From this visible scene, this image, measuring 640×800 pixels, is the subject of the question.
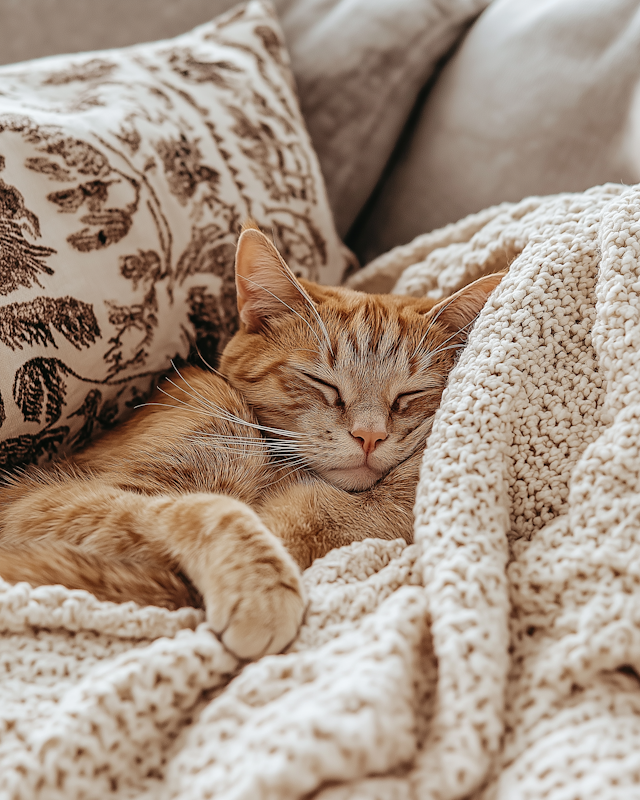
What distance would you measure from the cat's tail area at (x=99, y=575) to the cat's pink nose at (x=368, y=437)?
0.34 meters

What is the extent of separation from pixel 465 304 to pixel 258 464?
41cm

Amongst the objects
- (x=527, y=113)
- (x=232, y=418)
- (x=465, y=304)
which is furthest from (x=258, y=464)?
(x=527, y=113)

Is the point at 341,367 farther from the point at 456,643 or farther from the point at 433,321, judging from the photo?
the point at 456,643

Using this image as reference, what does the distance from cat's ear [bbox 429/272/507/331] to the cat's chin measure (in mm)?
275

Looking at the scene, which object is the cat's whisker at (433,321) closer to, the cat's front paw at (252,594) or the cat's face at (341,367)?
the cat's face at (341,367)

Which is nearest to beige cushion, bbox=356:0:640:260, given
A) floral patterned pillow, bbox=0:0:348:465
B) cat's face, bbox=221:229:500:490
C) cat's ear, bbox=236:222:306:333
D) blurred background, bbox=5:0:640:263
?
blurred background, bbox=5:0:640:263

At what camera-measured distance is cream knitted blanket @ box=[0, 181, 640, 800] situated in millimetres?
504

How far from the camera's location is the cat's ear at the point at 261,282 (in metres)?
1.00

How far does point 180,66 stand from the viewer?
1.27 metres

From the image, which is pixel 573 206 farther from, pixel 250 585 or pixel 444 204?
pixel 250 585

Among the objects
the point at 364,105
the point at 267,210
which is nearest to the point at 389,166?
the point at 364,105

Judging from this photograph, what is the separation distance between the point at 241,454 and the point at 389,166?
2.86ft

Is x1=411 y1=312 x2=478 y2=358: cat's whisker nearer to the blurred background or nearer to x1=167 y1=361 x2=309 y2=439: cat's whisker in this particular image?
x1=167 y1=361 x2=309 y2=439: cat's whisker

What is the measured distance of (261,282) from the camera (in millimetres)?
1060
